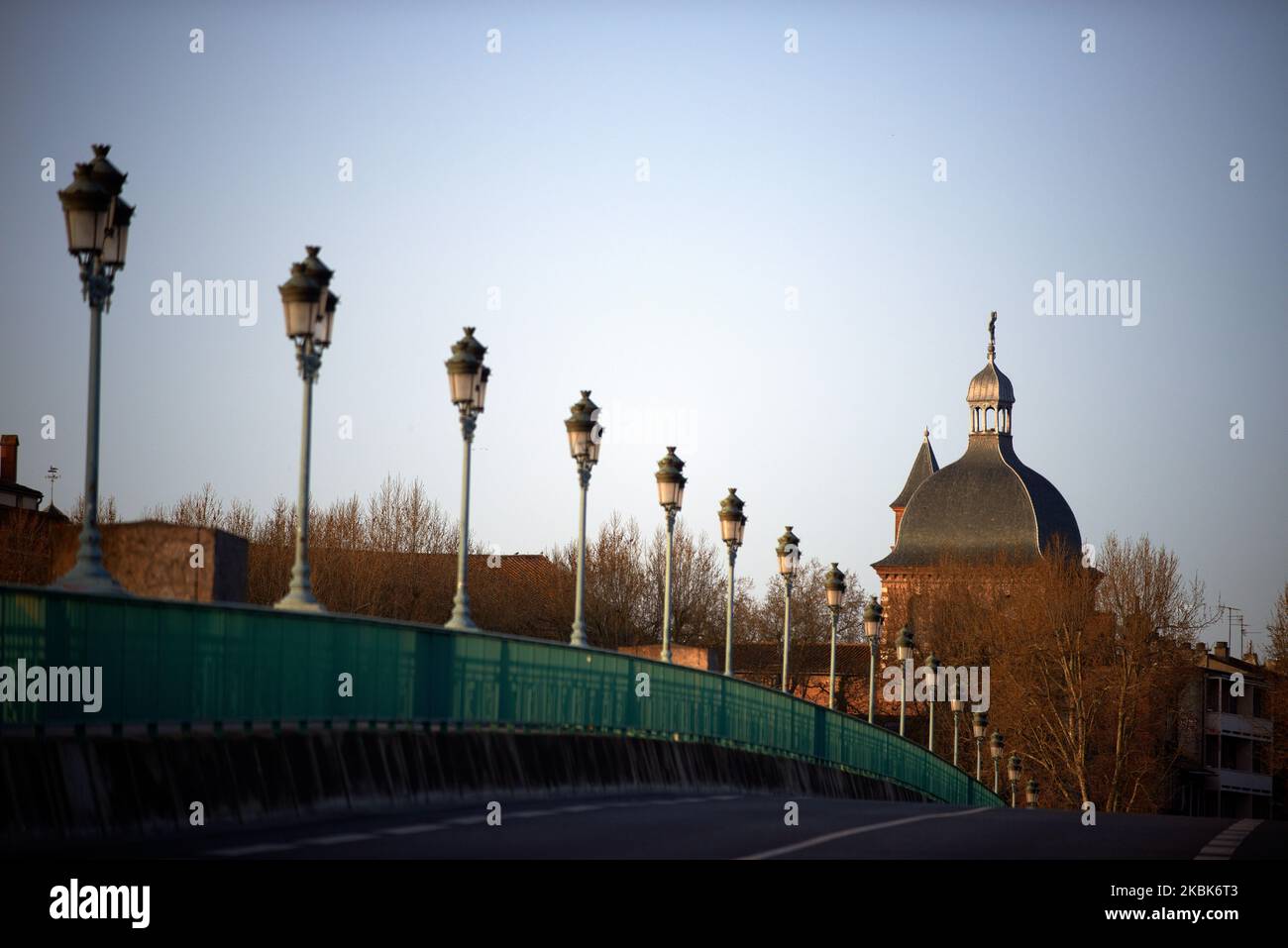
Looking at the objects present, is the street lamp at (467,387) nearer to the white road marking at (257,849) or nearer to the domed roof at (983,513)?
the white road marking at (257,849)

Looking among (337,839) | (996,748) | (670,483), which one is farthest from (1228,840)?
(996,748)

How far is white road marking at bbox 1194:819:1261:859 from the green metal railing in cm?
797

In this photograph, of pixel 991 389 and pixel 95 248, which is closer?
pixel 95 248

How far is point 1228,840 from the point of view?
18.1 metres

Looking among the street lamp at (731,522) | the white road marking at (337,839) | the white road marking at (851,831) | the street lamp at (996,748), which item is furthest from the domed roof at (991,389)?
the white road marking at (337,839)

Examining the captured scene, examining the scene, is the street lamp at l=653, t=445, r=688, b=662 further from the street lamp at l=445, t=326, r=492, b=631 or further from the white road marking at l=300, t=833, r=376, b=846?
the white road marking at l=300, t=833, r=376, b=846

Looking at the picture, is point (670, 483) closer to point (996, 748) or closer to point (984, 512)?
point (996, 748)

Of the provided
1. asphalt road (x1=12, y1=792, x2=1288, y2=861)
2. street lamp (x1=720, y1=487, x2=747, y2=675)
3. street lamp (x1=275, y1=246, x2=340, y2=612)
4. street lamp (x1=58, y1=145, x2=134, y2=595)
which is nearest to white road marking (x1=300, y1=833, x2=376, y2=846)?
asphalt road (x1=12, y1=792, x2=1288, y2=861)

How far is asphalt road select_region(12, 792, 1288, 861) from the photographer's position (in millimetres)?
14242

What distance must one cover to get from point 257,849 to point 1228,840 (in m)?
9.19

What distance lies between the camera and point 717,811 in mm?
21812

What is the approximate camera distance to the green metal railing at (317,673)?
14.4 meters
